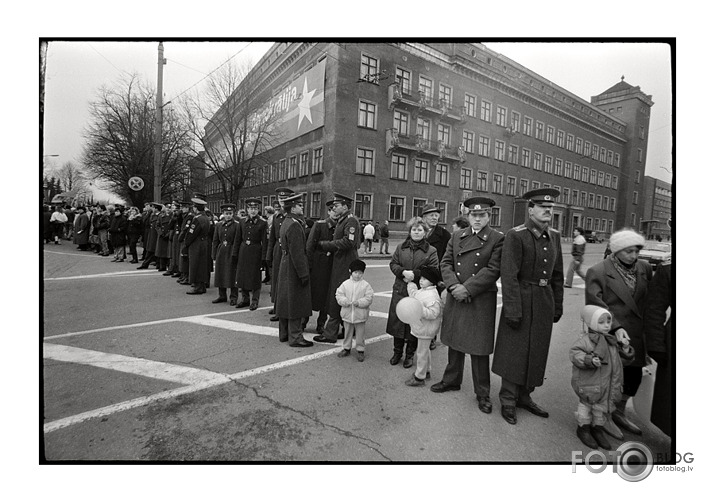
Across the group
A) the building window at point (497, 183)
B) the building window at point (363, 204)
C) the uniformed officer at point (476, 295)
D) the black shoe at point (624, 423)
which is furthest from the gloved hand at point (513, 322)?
the building window at point (363, 204)

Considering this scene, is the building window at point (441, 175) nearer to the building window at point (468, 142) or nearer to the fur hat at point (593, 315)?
the building window at point (468, 142)

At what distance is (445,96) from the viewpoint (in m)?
5.17

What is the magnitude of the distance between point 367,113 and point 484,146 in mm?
1827

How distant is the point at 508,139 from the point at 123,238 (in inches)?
487

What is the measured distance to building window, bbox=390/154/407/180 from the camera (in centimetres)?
744

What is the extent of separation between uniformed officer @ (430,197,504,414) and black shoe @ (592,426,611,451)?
77cm

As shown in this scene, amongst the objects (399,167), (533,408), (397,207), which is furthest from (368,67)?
(397,207)

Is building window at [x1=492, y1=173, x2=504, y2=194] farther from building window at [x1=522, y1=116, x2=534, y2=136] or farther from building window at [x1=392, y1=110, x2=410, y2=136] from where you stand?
building window at [x1=392, y1=110, x2=410, y2=136]

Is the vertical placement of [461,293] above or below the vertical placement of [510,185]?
below

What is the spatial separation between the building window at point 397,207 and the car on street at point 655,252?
19.4 ft

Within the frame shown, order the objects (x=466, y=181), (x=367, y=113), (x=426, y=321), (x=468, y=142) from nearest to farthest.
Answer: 1. (x=426, y=321)
2. (x=367, y=113)
3. (x=468, y=142)
4. (x=466, y=181)

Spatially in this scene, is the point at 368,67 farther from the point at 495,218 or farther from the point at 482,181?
the point at 482,181

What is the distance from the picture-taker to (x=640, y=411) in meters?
2.83

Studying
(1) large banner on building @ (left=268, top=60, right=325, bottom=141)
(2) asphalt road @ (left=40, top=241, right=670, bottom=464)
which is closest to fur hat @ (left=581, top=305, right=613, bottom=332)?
(2) asphalt road @ (left=40, top=241, right=670, bottom=464)
